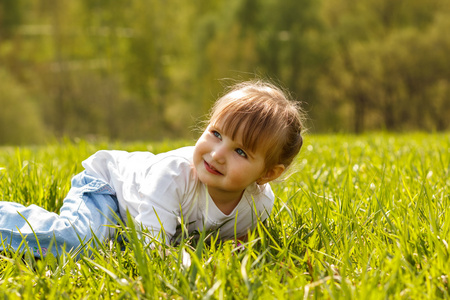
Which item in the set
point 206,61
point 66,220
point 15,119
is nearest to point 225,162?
point 66,220

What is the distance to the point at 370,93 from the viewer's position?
1153 inches

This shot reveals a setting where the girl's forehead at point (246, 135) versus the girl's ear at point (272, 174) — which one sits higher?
the girl's forehead at point (246, 135)

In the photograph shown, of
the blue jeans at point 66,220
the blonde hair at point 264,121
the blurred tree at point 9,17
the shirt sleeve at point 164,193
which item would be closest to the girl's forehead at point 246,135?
the blonde hair at point 264,121

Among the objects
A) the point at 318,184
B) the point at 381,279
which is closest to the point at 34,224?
the point at 381,279

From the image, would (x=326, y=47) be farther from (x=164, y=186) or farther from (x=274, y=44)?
(x=164, y=186)

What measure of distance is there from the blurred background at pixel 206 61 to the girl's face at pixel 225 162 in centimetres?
1678

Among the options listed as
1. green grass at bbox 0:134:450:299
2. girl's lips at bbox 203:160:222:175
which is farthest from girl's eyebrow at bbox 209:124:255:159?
green grass at bbox 0:134:450:299

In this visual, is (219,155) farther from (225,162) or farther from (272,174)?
(272,174)

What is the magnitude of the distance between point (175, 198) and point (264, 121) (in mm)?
476

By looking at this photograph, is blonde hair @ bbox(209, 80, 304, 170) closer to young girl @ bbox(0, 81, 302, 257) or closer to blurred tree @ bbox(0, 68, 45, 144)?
young girl @ bbox(0, 81, 302, 257)

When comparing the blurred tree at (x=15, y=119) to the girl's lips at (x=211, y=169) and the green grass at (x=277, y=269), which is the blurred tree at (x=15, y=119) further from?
the green grass at (x=277, y=269)

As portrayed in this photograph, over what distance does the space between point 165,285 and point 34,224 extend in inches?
37.3

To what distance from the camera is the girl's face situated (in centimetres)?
197

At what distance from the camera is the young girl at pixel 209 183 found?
1975mm
